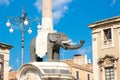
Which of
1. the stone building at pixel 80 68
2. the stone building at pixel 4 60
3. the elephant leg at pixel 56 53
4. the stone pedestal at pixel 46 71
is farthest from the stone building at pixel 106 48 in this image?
the stone pedestal at pixel 46 71

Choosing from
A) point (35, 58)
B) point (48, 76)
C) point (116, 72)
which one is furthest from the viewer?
point (116, 72)

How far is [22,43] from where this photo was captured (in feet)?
98.2

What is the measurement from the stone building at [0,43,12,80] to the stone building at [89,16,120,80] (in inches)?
492

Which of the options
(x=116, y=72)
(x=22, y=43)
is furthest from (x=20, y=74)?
(x=116, y=72)

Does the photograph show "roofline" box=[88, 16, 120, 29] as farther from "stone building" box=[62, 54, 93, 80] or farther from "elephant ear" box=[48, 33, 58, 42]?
"elephant ear" box=[48, 33, 58, 42]

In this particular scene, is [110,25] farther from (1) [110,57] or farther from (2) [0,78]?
(2) [0,78]

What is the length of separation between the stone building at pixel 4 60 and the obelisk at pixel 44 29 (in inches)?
1110

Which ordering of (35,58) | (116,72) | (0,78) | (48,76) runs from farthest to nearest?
(0,78) → (116,72) → (35,58) → (48,76)

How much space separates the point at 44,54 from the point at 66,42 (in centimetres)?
→ 129

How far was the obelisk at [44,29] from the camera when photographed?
2066 centimetres

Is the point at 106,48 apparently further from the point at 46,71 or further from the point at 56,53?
the point at 46,71

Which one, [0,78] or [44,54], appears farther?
[0,78]

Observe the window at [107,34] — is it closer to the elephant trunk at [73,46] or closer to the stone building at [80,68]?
the stone building at [80,68]

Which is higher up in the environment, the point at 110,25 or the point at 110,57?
the point at 110,25
